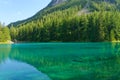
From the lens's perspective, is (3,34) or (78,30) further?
(3,34)

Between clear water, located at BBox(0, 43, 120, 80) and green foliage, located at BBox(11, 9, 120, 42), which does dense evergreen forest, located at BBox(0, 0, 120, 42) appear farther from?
clear water, located at BBox(0, 43, 120, 80)

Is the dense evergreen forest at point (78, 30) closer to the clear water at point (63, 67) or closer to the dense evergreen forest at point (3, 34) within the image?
the dense evergreen forest at point (3, 34)

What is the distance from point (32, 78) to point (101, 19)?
9457 cm

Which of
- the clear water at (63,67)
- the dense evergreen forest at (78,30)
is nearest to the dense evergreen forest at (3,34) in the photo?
the dense evergreen forest at (78,30)

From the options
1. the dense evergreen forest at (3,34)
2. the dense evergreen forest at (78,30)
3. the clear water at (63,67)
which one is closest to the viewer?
the clear water at (63,67)

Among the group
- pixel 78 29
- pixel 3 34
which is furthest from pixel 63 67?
pixel 3 34

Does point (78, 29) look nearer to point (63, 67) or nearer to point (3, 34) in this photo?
point (3, 34)

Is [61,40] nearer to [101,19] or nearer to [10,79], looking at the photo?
[101,19]

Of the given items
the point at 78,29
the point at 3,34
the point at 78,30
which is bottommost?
the point at 3,34

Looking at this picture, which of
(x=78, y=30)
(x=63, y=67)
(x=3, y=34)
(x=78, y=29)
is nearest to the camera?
(x=63, y=67)

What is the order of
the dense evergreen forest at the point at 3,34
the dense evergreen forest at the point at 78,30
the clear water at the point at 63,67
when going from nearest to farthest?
the clear water at the point at 63,67 → the dense evergreen forest at the point at 78,30 → the dense evergreen forest at the point at 3,34

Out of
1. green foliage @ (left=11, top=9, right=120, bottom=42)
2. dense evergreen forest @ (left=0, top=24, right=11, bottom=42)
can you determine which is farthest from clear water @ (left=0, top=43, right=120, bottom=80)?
dense evergreen forest @ (left=0, top=24, right=11, bottom=42)

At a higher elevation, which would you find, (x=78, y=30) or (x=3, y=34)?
(x=78, y=30)

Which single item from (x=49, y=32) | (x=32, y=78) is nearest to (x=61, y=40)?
(x=49, y=32)
